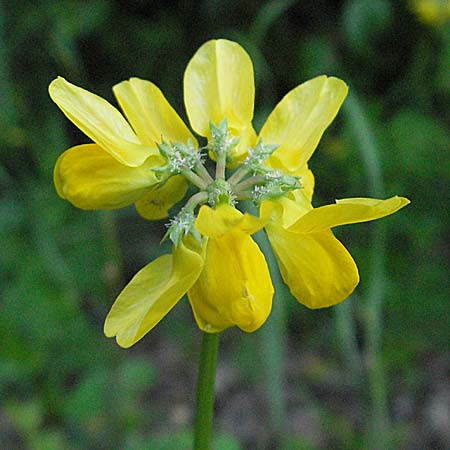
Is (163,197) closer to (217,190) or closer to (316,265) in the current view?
(217,190)

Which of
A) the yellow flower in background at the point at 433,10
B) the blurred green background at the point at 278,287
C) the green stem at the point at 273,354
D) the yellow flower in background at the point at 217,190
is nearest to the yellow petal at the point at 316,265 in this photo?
the yellow flower in background at the point at 217,190

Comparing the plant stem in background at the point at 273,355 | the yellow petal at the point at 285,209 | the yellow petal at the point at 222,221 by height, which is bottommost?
the plant stem in background at the point at 273,355

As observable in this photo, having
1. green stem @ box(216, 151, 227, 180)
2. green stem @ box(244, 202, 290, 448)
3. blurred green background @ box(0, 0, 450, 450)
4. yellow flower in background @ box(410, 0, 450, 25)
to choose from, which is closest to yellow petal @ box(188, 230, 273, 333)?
green stem @ box(216, 151, 227, 180)

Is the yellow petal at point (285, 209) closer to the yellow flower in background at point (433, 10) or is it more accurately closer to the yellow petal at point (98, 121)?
the yellow petal at point (98, 121)

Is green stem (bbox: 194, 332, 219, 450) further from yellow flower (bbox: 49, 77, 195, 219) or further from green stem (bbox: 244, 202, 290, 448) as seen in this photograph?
green stem (bbox: 244, 202, 290, 448)

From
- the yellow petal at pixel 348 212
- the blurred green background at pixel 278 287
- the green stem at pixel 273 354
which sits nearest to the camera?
the yellow petal at pixel 348 212

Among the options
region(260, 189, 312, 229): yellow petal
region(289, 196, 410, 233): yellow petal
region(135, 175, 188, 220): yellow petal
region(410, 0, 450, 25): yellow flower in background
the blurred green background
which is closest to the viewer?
region(289, 196, 410, 233): yellow petal

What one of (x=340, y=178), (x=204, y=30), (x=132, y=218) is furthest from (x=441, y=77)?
(x=132, y=218)
